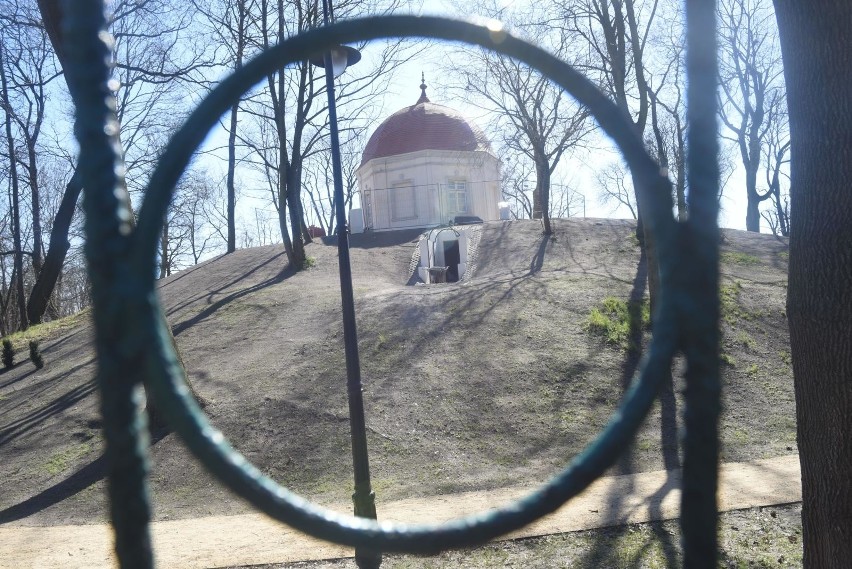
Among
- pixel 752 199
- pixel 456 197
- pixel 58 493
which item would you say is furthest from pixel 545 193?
pixel 58 493

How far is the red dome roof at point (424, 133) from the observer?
3011 centimetres

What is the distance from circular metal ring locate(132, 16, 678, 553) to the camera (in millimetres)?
783

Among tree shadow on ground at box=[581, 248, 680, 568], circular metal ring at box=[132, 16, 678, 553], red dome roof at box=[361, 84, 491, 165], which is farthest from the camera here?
red dome roof at box=[361, 84, 491, 165]

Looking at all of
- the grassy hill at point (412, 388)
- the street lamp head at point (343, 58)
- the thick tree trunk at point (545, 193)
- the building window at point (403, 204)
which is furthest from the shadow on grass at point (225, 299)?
the street lamp head at point (343, 58)

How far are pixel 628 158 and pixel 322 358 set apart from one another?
12931mm

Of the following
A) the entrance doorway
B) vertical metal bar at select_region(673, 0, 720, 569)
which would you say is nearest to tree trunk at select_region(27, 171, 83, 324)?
the entrance doorway

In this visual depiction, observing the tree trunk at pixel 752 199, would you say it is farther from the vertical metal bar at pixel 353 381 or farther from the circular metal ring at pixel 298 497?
the circular metal ring at pixel 298 497

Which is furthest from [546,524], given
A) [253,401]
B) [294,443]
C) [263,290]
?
[263,290]

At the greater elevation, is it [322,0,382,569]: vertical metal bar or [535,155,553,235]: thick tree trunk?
[535,155,553,235]: thick tree trunk

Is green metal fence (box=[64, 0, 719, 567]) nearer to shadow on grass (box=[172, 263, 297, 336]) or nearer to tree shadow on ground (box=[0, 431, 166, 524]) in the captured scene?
tree shadow on ground (box=[0, 431, 166, 524])

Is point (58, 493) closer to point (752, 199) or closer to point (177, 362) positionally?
point (177, 362)

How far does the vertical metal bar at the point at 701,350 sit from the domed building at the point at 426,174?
27458mm

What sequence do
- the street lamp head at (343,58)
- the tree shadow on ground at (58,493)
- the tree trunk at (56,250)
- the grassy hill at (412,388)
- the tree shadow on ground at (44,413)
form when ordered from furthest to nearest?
the tree trunk at (56,250), the tree shadow on ground at (44,413), the grassy hill at (412,388), the tree shadow on ground at (58,493), the street lamp head at (343,58)

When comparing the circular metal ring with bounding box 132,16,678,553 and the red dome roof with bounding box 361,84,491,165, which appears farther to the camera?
the red dome roof with bounding box 361,84,491,165
